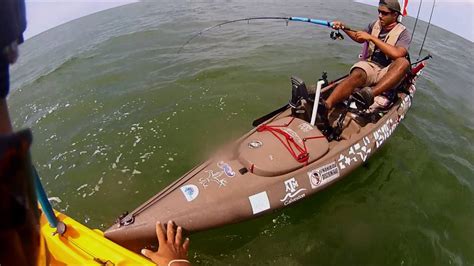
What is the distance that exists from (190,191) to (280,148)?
1336 mm

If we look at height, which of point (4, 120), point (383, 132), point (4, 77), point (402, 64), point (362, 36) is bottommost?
point (383, 132)

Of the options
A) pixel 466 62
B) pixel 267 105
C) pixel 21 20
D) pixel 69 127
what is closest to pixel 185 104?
pixel 267 105

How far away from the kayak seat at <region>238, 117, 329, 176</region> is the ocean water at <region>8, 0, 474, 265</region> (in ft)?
2.94

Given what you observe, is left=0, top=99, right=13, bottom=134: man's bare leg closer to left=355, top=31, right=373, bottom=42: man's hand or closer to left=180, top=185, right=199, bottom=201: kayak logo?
left=180, top=185, right=199, bottom=201: kayak logo

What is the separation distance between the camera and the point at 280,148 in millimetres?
4141

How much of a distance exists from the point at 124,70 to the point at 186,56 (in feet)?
7.40

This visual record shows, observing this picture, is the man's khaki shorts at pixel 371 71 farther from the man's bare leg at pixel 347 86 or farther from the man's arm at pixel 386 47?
the man's arm at pixel 386 47

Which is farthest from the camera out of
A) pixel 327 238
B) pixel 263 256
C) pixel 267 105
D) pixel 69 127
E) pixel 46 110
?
pixel 46 110

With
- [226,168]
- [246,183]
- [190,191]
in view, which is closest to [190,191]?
[190,191]

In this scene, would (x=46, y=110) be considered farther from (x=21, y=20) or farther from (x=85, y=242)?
(x=21, y=20)

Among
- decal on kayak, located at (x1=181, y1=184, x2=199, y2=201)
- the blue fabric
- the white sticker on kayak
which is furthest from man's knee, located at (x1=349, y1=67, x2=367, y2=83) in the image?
the blue fabric

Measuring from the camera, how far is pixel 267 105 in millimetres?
7484

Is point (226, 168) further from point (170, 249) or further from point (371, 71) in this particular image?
point (371, 71)

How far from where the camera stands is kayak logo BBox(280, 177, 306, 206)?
3.95m
